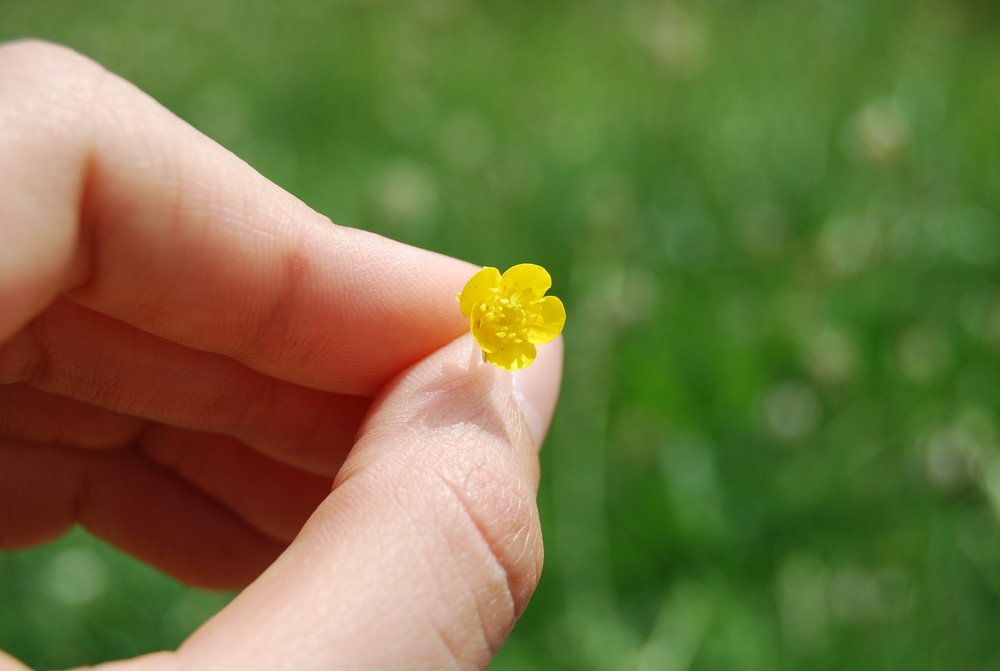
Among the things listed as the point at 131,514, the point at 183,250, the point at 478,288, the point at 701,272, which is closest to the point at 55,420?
the point at 131,514

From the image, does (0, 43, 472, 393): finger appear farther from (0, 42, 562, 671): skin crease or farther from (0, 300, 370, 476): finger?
(0, 300, 370, 476): finger

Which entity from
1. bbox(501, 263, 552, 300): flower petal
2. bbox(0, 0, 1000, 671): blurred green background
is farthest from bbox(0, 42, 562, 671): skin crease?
bbox(0, 0, 1000, 671): blurred green background

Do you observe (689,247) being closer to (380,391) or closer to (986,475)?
(986,475)

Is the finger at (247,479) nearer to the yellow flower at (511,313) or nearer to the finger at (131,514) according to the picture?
the finger at (131,514)

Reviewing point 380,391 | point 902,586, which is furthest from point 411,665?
point 902,586

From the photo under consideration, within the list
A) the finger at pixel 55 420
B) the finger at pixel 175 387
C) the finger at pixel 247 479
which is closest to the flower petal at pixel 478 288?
the finger at pixel 175 387

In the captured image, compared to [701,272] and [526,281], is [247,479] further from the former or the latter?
[701,272]
